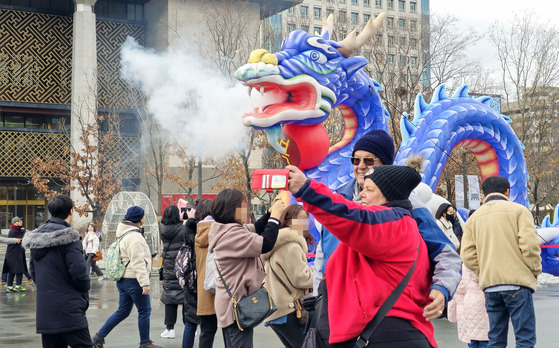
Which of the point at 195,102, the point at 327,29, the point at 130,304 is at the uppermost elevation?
the point at 195,102

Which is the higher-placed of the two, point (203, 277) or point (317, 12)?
point (317, 12)

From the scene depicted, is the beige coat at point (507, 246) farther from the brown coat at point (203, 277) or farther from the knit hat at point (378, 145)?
the brown coat at point (203, 277)

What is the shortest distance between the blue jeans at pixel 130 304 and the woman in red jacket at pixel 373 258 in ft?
16.8

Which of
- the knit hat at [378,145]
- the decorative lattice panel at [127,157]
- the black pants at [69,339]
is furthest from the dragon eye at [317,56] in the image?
the decorative lattice panel at [127,157]

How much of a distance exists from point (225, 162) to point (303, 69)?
16.0m

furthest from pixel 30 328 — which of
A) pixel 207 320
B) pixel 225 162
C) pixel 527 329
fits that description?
pixel 225 162

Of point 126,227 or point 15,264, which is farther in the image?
point 15,264

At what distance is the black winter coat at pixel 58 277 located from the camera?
5.91 m

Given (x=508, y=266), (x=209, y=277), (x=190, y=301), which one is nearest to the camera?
(x=508, y=266)

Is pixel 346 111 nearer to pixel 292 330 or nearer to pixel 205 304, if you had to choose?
pixel 205 304

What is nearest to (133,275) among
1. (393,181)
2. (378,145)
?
(378,145)

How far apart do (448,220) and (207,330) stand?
3487 millimetres

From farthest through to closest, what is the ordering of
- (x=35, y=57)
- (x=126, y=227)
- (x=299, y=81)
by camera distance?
(x=35, y=57)
(x=299, y=81)
(x=126, y=227)

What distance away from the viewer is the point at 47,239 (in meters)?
5.91
